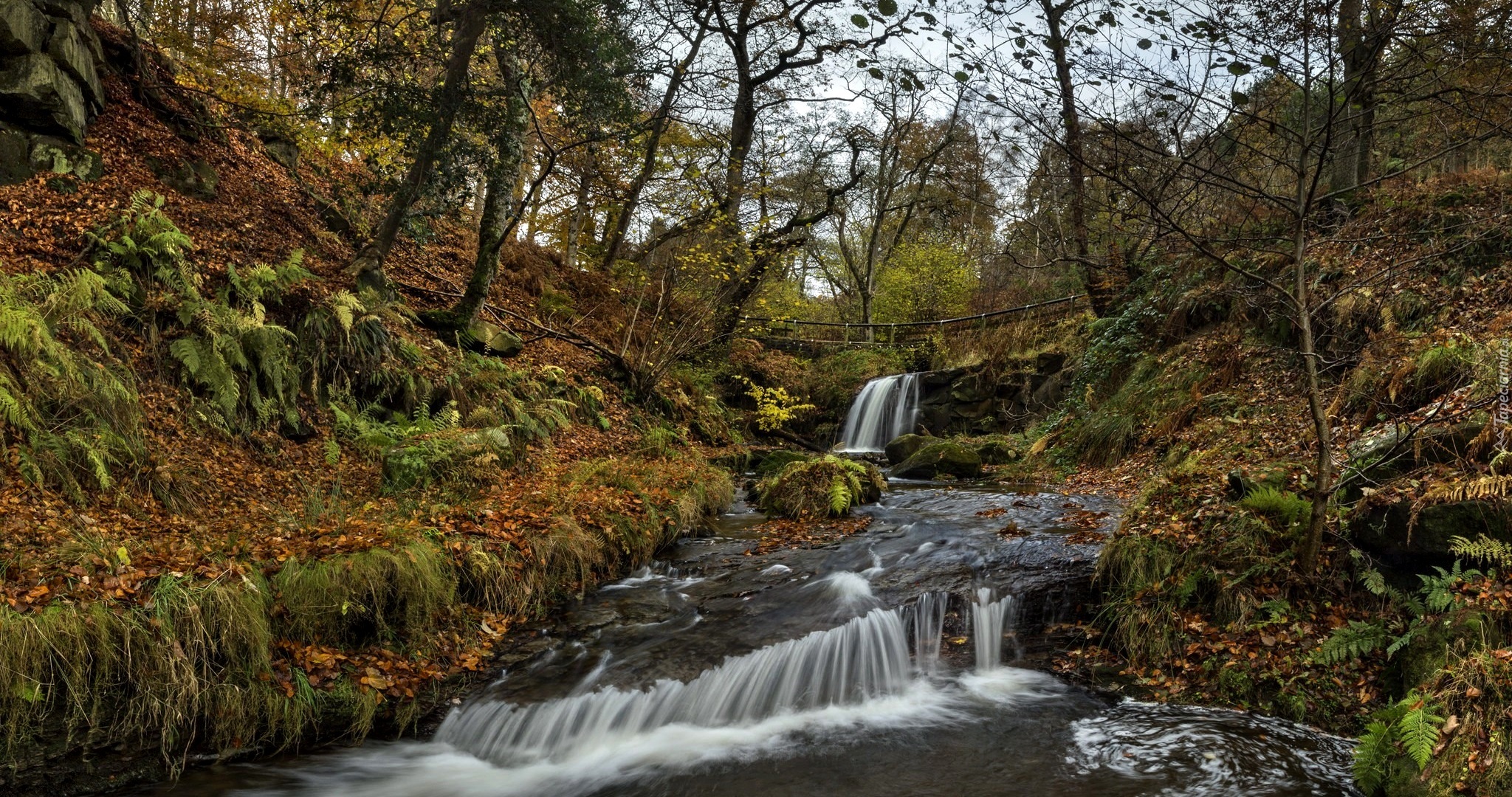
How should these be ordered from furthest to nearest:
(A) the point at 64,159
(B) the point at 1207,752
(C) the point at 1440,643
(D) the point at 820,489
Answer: (D) the point at 820,489
(A) the point at 64,159
(B) the point at 1207,752
(C) the point at 1440,643

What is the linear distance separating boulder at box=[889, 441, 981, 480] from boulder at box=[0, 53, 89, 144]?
37.6 ft

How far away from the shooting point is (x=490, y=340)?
11047 millimetres

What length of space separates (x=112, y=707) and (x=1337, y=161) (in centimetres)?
1423

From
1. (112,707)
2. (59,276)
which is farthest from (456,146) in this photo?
(112,707)

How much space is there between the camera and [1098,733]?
169 inches

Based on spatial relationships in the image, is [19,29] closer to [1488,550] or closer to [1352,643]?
[1352,643]

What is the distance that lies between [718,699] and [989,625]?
215cm

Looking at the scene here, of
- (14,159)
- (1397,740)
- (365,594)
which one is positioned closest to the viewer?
(1397,740)

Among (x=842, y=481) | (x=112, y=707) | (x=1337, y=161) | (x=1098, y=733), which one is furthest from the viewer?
(x=1337, y=161)

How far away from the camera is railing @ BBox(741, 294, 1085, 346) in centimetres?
1518

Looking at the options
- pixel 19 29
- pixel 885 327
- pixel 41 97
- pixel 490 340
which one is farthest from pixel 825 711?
pixel 885 327

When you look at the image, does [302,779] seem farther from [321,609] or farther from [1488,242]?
[1488,242]

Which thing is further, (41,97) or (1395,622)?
(41,97)

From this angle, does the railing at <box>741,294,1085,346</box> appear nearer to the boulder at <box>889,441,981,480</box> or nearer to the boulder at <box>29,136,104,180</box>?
the boulder at <box>889,441,981,480</box>
